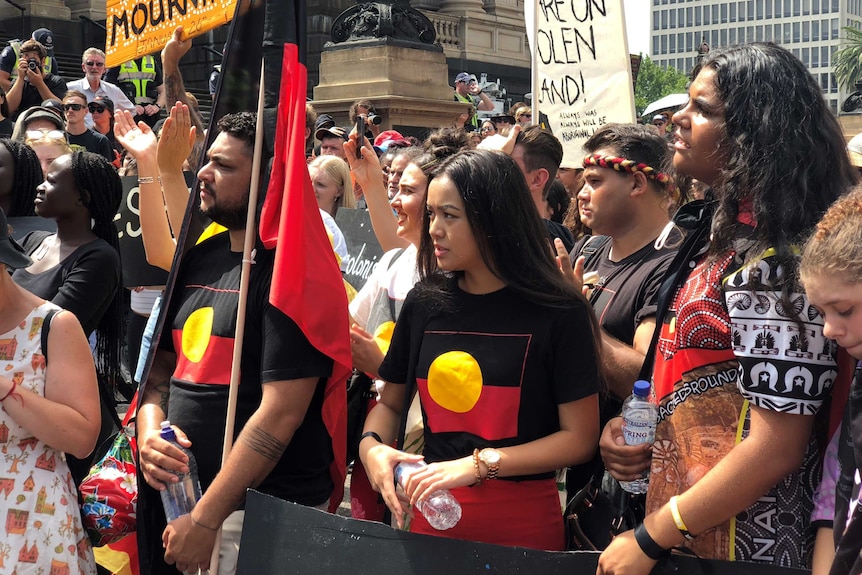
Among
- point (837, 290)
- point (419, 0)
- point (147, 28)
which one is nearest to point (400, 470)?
point (837, 290)

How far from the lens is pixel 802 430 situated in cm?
239

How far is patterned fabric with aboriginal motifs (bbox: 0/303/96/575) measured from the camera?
3.14 m

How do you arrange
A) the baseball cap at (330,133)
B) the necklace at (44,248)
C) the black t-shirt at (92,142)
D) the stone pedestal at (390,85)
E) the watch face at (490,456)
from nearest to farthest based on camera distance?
the watch face at (490,456) < the necklace at (44,248) < the baseball cap at (330,133) < the black t-shirt at (92,142) < the stone pedestal at (390,85)

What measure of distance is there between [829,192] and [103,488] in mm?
2347

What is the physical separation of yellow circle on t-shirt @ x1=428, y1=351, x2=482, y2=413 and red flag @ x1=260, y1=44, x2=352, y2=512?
1.19 feet

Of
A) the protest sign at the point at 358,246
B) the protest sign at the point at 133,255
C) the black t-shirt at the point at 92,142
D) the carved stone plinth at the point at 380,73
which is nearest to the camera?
the protest sign at the point at 133,255

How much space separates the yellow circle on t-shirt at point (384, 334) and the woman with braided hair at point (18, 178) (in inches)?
81.3

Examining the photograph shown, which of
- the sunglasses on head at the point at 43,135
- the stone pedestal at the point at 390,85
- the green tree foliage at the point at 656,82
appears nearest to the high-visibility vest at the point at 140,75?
the stone pedestal at the point at 390,85

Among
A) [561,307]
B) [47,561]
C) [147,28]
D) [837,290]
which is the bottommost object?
[47,561]

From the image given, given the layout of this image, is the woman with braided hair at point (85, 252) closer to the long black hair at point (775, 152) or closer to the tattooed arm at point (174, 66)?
the tattooed arm at point (174, 66)

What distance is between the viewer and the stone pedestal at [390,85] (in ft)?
46.4

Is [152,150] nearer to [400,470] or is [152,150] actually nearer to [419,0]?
[400,470]

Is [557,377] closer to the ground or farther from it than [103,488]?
farther from it

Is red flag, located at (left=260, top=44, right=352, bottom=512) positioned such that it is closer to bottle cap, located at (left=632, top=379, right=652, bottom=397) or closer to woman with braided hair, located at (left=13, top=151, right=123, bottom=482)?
bottle cap, located at (left=632, top=379, right=652, bottom=397)
